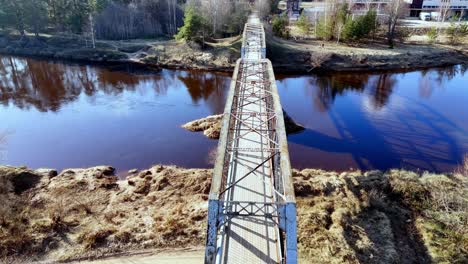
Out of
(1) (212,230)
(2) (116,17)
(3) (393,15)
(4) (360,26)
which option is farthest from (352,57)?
A: (1) (212,230)

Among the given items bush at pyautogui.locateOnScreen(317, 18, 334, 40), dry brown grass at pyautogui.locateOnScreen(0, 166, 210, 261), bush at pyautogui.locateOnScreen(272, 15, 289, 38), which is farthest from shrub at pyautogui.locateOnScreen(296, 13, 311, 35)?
dry brown grass at pyautogui.locateOnScreen(0, 166, 210, 261)

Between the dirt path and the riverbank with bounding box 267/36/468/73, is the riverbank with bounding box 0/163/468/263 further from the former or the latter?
the riverbank with bounding box 267/36/468/73

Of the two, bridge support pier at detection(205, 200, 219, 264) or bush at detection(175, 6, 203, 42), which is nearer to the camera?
bridge support pier at detection(205, 200, 219, 264)

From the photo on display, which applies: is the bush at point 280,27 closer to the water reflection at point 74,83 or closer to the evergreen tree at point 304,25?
the evergreen tree at point 304,25

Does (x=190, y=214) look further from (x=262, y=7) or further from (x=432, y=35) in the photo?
(x=432, y=35)

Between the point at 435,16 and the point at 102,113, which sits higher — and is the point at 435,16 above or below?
above
